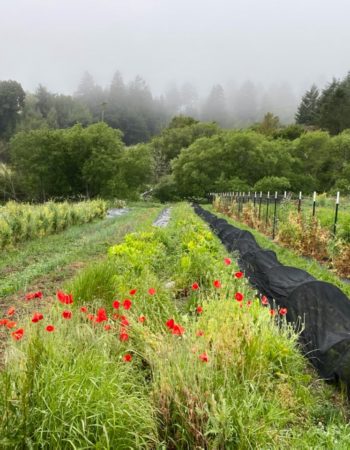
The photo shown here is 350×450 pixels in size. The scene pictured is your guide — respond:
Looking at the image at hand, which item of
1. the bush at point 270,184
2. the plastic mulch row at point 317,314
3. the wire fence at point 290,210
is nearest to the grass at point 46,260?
the plastic mulch row at point 317,314

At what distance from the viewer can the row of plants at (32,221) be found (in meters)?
10.4

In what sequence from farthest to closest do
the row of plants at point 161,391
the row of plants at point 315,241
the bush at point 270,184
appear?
the bush at point 270,184, the row of plants at point 315,241, the row of plants at point 161,391

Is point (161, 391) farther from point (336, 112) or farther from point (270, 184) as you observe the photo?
point (336, 112)

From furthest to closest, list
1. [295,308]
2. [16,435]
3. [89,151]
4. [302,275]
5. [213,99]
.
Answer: [213,99], [89,151], [302,275], [295,308], [16,435]

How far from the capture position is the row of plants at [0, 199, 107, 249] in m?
10.4

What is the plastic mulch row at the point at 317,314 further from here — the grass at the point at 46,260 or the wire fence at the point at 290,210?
the wire fence at the point at 290,210

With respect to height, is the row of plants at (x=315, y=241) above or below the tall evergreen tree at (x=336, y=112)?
below

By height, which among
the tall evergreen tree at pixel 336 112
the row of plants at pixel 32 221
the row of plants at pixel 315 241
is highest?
the tall evergreen tree at pixel 336 112

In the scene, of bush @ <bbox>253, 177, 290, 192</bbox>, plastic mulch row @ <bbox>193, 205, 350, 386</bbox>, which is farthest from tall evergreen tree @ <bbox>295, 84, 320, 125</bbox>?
plastic mulch row @ <bbox>193, 205, 350, 386</bbox>

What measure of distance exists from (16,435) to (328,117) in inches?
2284

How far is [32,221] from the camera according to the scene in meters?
12.2

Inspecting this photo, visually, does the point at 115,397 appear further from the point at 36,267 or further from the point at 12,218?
the point at 12,218

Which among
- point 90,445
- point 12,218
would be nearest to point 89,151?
point 12,218

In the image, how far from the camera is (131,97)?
115 meters
